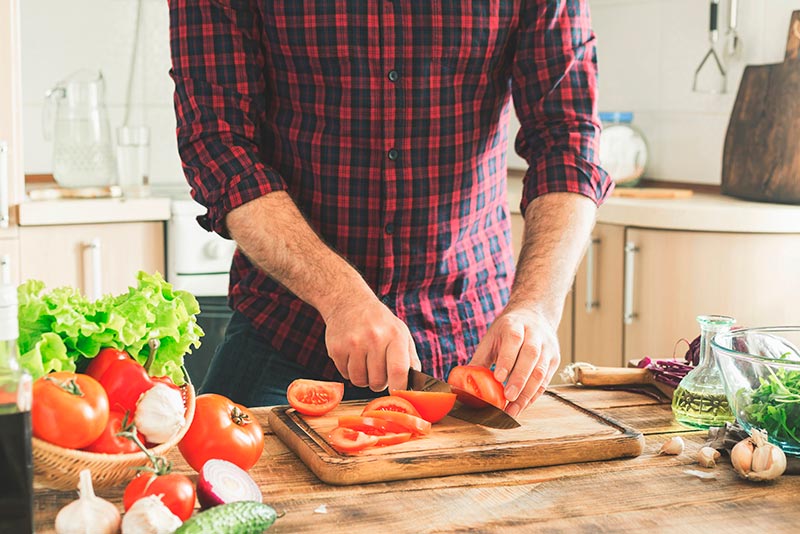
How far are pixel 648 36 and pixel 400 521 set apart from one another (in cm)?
259

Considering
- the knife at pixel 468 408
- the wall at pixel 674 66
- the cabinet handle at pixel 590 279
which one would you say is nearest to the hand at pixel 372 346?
the knife at pixel 468 408

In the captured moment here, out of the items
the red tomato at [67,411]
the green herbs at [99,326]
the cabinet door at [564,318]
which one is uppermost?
the green herbs at [99,326]

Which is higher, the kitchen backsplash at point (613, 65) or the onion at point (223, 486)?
the kitchen backsplash at point (613, 65)

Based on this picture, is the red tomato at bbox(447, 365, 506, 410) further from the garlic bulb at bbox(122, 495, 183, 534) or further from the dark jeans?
the garlic bulb at bbox(122, 495, 183, 534)

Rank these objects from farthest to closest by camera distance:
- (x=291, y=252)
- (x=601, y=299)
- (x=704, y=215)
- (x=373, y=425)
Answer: (x=601, y=299), (x=704, y=215), (x=291, y=252), (x=373, y=425)

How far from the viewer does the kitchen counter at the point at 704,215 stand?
2.56 metres

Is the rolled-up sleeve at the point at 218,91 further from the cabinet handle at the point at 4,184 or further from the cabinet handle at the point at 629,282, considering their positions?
the cabinet handle at the point at 629,282

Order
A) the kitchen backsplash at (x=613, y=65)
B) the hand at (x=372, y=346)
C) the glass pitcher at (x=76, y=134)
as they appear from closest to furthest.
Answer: the hand at (x=372, y=346), the glass pitcher at (x=76, y=134), the kitchen backsplash at (x=613, y=65)

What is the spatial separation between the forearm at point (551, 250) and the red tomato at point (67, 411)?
0.66 metres

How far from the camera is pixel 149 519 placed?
919mm

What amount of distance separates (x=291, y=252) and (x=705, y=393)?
1.95 ft

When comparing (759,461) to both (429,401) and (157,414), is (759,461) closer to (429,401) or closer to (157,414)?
(429,401)

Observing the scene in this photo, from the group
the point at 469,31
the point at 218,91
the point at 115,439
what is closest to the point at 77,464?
the point at 115,439

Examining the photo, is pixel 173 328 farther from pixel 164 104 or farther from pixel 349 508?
pixel 164 104
